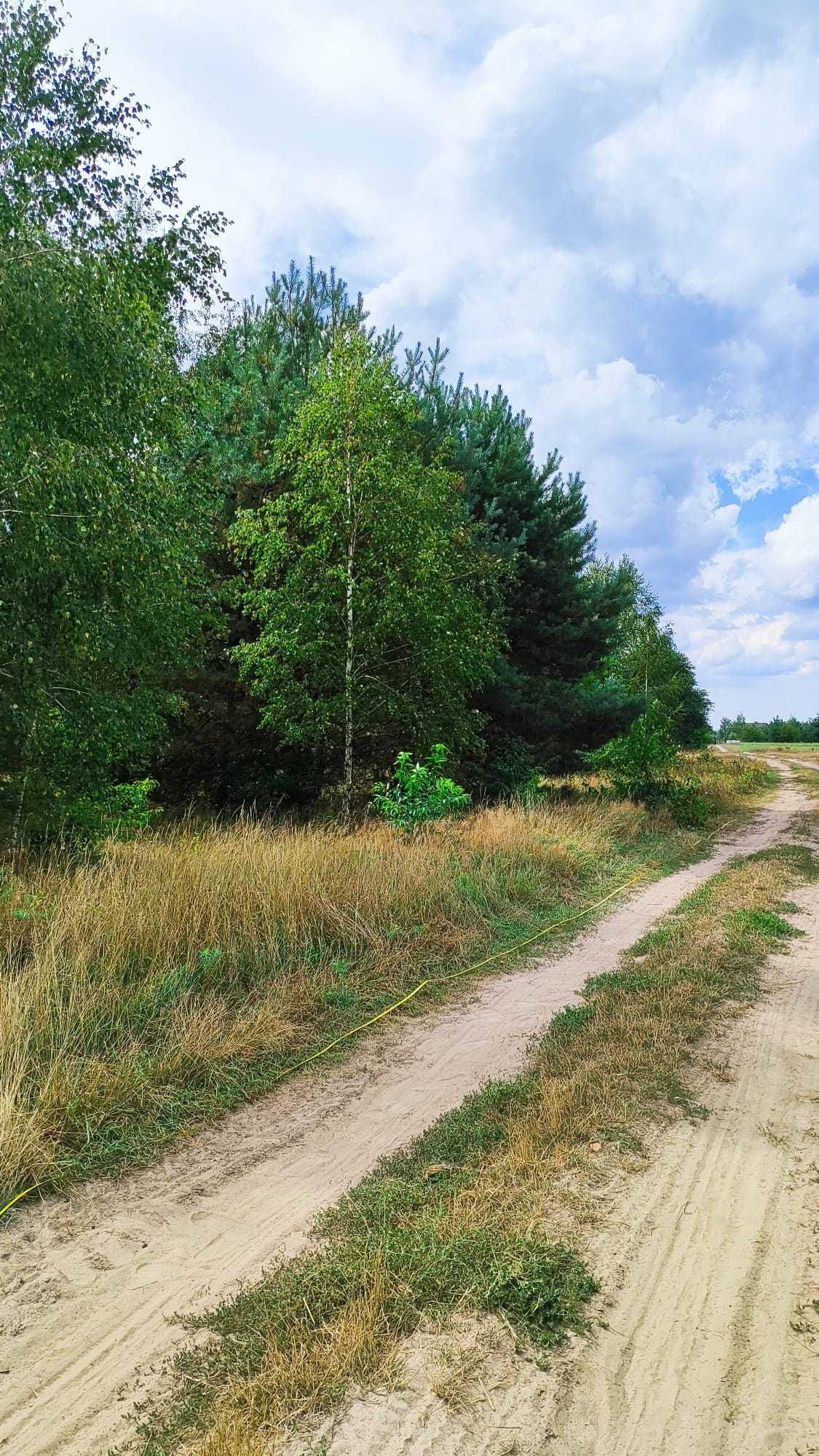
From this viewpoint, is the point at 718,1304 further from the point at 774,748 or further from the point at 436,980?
the point at 774,748

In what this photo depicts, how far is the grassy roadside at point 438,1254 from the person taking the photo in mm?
2365

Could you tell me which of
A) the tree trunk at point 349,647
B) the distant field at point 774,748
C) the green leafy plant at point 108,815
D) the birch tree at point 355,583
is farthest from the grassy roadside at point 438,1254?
the distant field at point 774,748

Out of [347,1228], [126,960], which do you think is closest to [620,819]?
[126,960]

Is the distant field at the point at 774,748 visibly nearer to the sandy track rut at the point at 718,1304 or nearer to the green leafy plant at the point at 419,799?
the green leafy plant at the point at 419,799

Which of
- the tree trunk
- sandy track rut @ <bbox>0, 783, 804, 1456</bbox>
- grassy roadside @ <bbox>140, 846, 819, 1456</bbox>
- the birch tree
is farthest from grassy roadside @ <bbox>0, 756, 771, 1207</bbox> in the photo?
the birch tree

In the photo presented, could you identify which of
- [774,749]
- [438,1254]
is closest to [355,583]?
[438,1254]

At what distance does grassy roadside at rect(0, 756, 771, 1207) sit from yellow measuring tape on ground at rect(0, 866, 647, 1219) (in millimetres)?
51

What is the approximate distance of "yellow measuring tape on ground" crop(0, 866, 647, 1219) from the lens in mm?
4879

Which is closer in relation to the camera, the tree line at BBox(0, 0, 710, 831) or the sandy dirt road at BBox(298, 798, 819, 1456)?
the sandy dirt road at BBox(298, 798, 819, 1456)

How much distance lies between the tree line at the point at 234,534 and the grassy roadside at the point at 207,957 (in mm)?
2700

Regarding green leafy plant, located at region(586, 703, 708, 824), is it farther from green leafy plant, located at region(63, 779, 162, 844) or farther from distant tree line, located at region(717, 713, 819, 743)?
distant tree line, located at region(717, 713, 819, 743)

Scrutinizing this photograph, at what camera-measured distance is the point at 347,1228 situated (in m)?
3.22

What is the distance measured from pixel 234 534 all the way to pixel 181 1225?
1138cm

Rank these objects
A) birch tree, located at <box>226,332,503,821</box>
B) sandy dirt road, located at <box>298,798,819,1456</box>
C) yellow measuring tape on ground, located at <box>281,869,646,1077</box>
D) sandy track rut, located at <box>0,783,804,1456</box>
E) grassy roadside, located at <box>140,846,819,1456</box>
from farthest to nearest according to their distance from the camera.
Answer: birch tree, located at <box>226,332,503,821</box>, yellow measuring tape on ground, located at <box>281,869,646,1077</box>, sandy track rut, located at <box>0,783,804,1456</box>, grassy roadside, located at <box>140,846,819,1456</box>, sandy dirt road, located at <box>298,798,819,1456</box>
